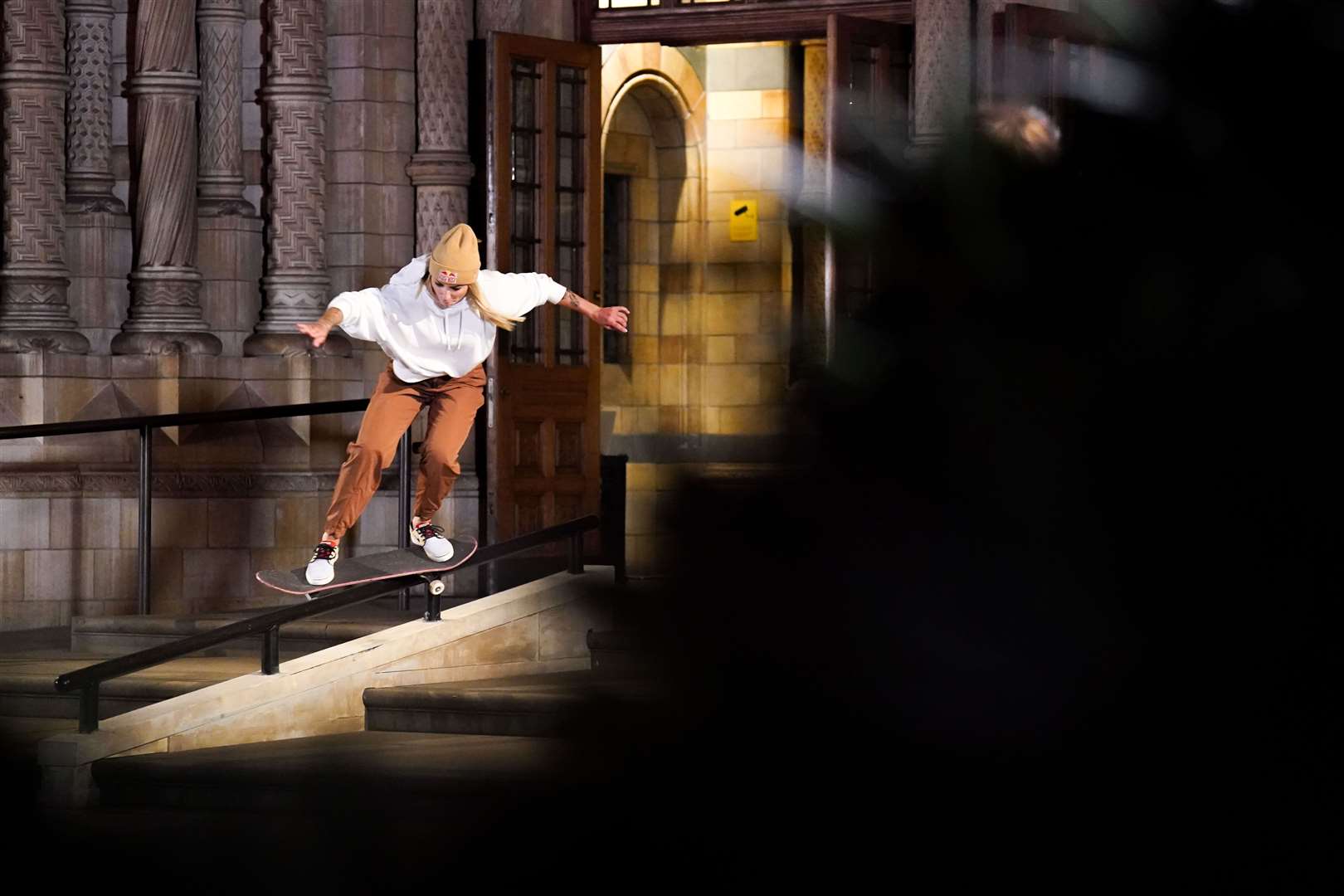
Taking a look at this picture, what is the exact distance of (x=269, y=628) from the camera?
19.9ft

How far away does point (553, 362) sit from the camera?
372 inches

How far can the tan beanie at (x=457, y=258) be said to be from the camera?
6.57 metres

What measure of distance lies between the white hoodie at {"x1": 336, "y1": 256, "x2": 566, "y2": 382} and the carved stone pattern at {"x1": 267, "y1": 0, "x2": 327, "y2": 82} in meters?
→ 2.82

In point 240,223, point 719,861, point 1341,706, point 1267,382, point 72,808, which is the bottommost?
point 72,808

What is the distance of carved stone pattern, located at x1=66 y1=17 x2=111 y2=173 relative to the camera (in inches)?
356

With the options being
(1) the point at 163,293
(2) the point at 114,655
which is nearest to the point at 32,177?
(1) the point at 163,293

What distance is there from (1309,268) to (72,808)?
4813 millimetres

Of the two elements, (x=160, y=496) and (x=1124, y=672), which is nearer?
(x=1124, y=672)

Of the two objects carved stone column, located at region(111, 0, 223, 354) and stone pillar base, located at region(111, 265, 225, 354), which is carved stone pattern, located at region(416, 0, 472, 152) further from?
stone pillar base, located at region(111, 265, 225, 354)

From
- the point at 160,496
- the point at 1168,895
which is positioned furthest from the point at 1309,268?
the point at 160,496

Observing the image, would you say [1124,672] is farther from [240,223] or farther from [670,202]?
[670,202]

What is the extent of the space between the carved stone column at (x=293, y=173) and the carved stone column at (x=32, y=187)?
94 centimetres

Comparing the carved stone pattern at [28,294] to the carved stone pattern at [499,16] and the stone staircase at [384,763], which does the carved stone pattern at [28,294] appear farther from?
the stone staircase at [384,763]

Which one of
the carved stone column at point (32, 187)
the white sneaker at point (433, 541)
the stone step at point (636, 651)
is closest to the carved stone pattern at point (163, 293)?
the carved stone column at point (32, 187)
